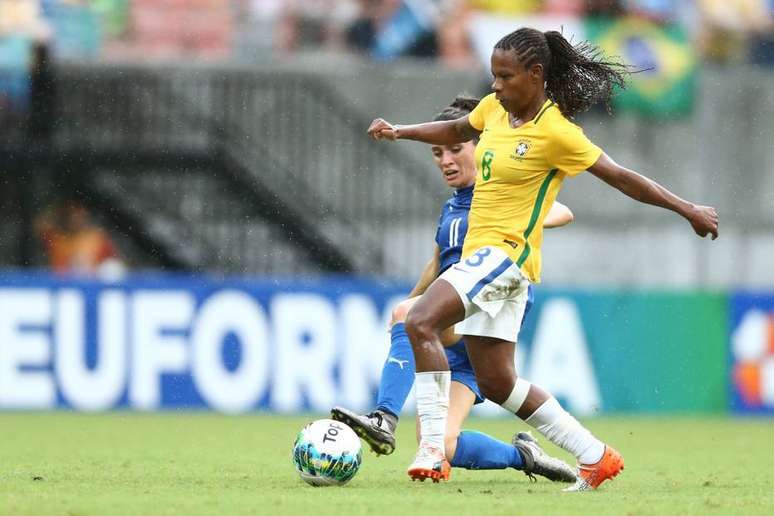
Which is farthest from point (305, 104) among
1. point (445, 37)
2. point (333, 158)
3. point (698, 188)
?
point (698, 188)

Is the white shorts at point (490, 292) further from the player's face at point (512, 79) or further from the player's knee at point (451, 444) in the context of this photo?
the player's knee at point (451, 444)

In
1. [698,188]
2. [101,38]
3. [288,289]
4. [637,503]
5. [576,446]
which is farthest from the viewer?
[698,188]

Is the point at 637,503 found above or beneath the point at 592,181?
beneath

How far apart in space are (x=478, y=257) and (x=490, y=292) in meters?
0.18

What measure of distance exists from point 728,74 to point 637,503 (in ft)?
43.6

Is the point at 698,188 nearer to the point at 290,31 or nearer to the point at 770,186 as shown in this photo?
the point at 770,186

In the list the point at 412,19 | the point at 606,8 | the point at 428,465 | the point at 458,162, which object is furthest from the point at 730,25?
the point at 428,465

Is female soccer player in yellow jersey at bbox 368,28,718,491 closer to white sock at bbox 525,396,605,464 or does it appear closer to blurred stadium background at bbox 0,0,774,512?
white sock at bbox 525,396,605,464

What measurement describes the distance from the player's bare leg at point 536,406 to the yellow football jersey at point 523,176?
416 millimetres

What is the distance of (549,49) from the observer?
24.5 feet

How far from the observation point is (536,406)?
7449mm

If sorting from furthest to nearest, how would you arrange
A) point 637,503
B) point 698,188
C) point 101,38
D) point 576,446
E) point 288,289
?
point 698,188, point 101,38, point 288,289, point 576,446, point 637,503

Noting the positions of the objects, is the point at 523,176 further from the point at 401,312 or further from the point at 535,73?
the point at 401,312

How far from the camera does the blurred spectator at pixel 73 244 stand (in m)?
16.5
